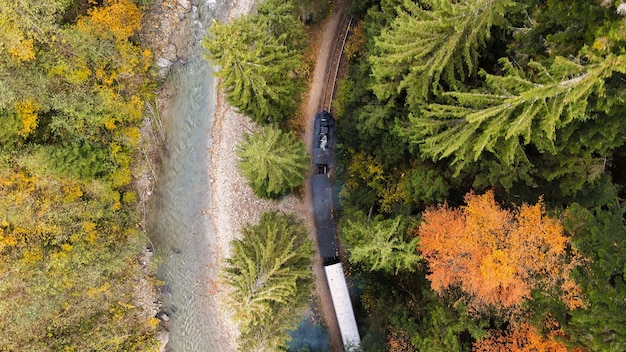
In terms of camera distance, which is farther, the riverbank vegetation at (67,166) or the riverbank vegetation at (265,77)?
the riverbank vegetation at (67,166)

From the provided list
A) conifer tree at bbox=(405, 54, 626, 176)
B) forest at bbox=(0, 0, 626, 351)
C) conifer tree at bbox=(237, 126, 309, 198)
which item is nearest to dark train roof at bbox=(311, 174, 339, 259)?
forest at bbox=(0, 0, 626, 351)

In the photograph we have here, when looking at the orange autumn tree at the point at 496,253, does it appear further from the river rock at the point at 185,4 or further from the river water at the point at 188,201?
the river rock at the point at 185,4

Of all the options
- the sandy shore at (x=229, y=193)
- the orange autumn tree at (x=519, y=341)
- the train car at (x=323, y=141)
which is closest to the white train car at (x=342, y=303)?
the sandy shore at (x=229, y=193)

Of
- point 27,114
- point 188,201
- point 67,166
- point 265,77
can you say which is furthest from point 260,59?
point 27,114

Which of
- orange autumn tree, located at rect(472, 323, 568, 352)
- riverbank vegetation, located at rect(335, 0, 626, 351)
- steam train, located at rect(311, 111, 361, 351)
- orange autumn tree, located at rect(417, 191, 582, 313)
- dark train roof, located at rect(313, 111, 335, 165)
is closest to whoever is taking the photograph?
riverbank vegetation, located at rect(335, 0, 626, 351)

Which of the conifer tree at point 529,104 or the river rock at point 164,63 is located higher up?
the river rock at point 164,63

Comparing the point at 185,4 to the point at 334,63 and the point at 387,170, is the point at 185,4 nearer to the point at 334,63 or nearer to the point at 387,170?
the point at 334,63

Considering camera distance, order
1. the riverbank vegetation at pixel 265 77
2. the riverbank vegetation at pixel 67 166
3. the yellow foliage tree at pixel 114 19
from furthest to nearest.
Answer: the yellow foliage tree at pixel 114 19 < the riverbank vegetation at pixel 67 166 < the riverbank vegetation at pixel 265 77

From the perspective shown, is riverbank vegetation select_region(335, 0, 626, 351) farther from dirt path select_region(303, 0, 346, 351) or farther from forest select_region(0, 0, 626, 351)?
dirt path select_region(303, 0, 346, 351)
